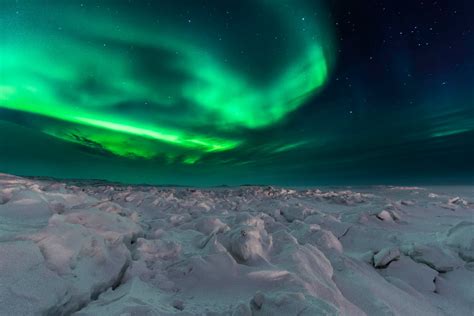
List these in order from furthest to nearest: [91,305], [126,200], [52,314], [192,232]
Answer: [126,200] → [192,232] → [91,305] → [52,314]

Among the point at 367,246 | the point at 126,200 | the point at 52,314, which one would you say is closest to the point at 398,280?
the point at 367,246

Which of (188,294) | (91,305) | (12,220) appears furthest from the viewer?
(12,220)

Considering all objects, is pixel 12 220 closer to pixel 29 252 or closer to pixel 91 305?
pixel 29 252

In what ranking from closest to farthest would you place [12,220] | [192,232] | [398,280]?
[398,280]
[12,220]
[192,232]

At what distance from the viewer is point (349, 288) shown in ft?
7.54

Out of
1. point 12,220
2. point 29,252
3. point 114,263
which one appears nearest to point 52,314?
point 29,252

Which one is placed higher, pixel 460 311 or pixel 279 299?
pixel 279 299

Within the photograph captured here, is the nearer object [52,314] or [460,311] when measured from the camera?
[52,314]

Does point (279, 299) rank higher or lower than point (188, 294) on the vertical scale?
higher

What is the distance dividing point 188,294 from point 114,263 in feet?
2.72

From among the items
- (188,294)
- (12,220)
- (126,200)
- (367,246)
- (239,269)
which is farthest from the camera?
(126,200)

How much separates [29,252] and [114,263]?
72 centimetres

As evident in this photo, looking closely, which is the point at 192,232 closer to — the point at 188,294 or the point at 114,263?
the point at 114,263

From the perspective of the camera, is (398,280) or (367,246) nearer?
(398,280)
